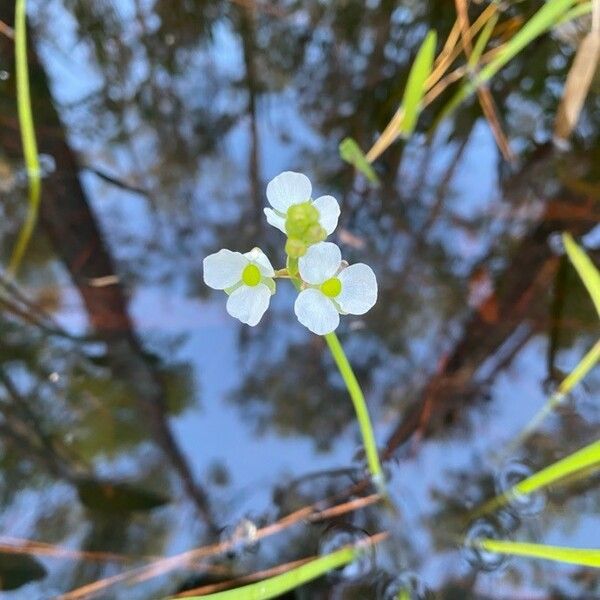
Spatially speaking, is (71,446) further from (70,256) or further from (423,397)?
(423,397)

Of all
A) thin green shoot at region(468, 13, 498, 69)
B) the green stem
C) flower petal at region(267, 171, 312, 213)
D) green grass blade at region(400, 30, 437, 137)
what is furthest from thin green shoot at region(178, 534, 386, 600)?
thin green shoot at region(468, 13, 498, 69)

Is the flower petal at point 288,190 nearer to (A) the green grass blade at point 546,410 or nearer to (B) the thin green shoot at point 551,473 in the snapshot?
(B) the thin green shoot at point 551,473

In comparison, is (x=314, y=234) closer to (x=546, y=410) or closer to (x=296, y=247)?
(x=296, y=247)

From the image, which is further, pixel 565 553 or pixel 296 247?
pixel 565 553

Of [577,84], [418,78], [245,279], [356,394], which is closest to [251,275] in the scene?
[245,279]

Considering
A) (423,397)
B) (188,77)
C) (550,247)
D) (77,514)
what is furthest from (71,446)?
(550,247)

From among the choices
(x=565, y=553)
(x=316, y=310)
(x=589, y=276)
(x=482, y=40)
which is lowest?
(x=565, y=553)

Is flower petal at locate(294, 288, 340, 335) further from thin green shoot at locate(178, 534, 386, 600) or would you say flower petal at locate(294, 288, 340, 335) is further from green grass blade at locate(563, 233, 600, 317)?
green grass blade at locate(563, 233, 600, 317)

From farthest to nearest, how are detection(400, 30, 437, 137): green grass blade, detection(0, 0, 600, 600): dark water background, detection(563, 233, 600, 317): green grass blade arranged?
1. detection(0, 0, 600, 600): dark water background
2. detection(400, 30, 437, 137): green grass blade
3. detection(563, 233, 600, 317): green grass blade

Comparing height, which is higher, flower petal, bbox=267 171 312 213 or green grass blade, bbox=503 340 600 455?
green grass blade, bbox=503 340 600 455
